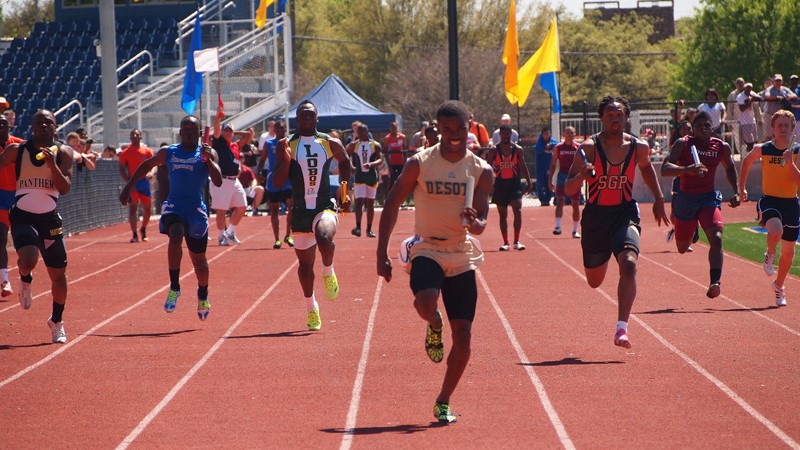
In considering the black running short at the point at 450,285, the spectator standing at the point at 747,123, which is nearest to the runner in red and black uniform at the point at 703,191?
the black running short at the point at 450,285

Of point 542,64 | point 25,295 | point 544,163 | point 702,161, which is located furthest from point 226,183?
point 542,64

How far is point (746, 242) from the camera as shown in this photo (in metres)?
21.0

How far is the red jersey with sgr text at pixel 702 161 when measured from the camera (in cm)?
1291

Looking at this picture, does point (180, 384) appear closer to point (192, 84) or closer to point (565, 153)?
point (565, 153)

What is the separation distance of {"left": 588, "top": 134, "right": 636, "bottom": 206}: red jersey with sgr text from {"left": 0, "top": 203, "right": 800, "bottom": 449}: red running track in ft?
4.16

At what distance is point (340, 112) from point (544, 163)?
6.86 m

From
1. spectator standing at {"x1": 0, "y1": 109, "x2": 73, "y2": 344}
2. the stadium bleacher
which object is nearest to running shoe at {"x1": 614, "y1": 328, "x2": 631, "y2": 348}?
spectator standing at {"x1": 0, "y1": 109, "x2": 73, "y2": 344}

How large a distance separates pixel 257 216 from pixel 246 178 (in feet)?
15.6

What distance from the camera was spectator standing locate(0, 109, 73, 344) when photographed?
1105 cm

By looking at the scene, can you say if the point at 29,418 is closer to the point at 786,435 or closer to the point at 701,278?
the point at 786,435

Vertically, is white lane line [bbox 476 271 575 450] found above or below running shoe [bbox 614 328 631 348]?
below

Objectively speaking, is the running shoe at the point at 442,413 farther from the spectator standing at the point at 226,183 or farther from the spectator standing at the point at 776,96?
the spectator standing at the point at 776,96

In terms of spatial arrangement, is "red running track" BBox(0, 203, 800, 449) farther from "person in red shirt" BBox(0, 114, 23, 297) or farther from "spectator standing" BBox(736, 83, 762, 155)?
"spectator standing" BBox(736, 83, 762, 155)

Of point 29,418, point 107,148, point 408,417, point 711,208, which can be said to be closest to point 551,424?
point 408,417
